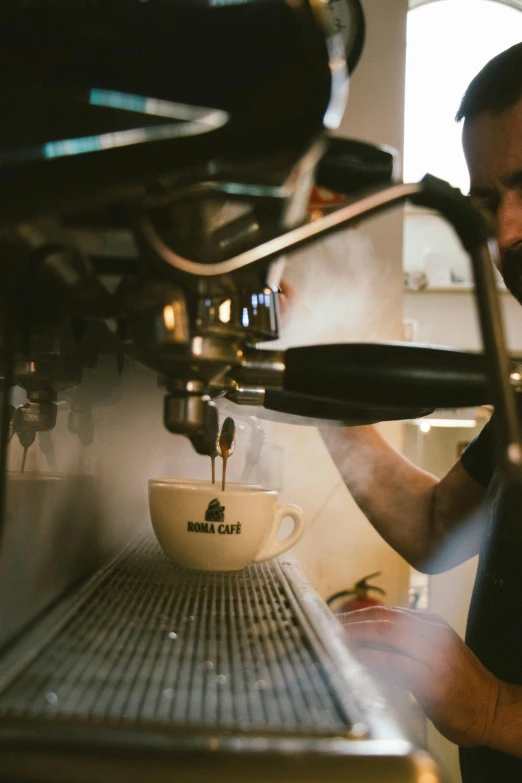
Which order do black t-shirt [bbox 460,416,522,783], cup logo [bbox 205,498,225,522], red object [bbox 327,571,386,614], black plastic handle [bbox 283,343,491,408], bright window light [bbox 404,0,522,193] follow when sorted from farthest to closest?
bright window light [bbox 404,0,522,193], red object [bbox 327,571,386,614], black t-shirt [bbox 460,416,522,783], cup logo [bbox 205,498,225,522], black plastic handle [bbox 283,343,491,408]

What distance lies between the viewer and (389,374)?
0.34 m

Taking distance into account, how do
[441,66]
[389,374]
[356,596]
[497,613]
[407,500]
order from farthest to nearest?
[441,66]
[356,596]
[407,500]
[497,613]
[389,374]

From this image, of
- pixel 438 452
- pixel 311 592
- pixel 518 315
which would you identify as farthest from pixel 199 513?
pixel 518 315

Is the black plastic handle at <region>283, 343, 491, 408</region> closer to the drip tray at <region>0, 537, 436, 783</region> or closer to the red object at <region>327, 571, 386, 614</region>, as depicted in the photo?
the drip tray at <region>0, 537, 436, 783</region>

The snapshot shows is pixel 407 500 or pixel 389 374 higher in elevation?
pixel 389 374

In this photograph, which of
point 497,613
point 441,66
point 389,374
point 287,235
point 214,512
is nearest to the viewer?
point 287,235

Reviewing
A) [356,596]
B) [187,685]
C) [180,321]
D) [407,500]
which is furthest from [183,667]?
[356,596]

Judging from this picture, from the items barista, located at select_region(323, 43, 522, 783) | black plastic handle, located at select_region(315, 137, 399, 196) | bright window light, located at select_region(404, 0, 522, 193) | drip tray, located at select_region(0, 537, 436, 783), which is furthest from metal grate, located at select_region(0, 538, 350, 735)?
bright window light, located at select_region(404, 0, 522, 193)

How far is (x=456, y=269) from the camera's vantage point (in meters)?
1.96

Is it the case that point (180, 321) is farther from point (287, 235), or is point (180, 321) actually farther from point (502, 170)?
point (502, 170)

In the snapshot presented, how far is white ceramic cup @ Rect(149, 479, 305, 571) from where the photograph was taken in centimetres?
44

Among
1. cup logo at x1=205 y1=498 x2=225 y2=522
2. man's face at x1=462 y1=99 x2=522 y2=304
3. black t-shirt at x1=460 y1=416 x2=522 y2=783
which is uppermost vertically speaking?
man's face at x1=462 y1=99 x2=522 y2=304

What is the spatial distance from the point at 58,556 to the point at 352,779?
0.26 meters

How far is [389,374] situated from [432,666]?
0.74 ft
